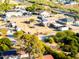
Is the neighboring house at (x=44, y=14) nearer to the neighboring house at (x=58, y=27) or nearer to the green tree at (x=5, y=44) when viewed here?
the neighboring house at (x=58, y=27)

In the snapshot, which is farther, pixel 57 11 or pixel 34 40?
pixel 57 11

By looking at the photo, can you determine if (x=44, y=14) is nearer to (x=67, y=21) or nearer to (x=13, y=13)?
(x=13, y=13)

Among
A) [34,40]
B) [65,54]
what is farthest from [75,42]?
[34,40]

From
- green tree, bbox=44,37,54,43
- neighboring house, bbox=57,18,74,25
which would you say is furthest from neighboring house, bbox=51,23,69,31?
green tree, bbox=44,37,54,43

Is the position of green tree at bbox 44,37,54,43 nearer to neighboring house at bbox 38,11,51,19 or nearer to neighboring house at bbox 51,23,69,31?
neighboring house at bbox 51,23,69,31

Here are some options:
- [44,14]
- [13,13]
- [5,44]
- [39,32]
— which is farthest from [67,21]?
[5,44]

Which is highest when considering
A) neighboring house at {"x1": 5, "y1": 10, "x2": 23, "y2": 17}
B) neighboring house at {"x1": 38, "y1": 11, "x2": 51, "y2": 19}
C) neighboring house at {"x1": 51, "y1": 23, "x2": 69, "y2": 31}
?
neighboring house at {"x1": 5, "y1": 10, "x2": 23, "y2": 17}

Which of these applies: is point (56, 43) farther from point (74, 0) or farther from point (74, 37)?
point (74, 0)

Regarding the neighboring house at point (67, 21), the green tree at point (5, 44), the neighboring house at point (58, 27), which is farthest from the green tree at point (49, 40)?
the neighboring house at point (67, 21)
